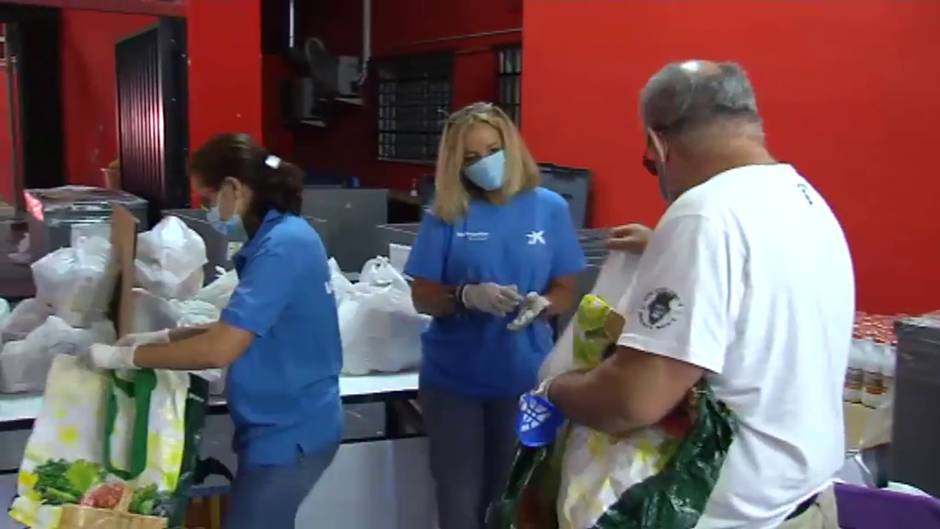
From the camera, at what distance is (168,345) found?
5.84 feet

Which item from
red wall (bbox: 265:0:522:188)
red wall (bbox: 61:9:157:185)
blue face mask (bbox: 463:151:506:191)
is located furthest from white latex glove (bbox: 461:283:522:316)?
red wall (bbox: 61:9:157:185)

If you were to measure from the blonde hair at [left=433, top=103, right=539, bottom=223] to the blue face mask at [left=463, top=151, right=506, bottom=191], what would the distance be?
0.01 metres

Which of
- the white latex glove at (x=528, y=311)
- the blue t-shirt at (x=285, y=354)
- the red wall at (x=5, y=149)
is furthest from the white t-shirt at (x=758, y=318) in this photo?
the red wall at (x=5, y=149)

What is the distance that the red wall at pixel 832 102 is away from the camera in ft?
10.6

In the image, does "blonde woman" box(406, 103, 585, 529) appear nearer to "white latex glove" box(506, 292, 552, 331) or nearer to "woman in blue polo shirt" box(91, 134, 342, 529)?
"white latex glove" box(506, 292, 552, 331)

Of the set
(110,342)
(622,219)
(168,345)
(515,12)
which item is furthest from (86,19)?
(168,345)

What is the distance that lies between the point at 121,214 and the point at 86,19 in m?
5.68

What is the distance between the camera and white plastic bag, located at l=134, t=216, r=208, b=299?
7.93 ft

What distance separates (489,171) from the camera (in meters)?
2.26

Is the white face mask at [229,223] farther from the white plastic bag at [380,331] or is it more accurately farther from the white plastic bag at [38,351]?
the white plastic bag at [380,331]

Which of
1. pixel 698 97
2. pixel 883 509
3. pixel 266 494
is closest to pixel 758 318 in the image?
pixel 698 97

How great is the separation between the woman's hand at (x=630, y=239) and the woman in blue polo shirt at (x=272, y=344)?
0.63 m

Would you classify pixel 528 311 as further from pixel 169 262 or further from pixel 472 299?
pixel 169 262

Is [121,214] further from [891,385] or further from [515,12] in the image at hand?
[515,12]
